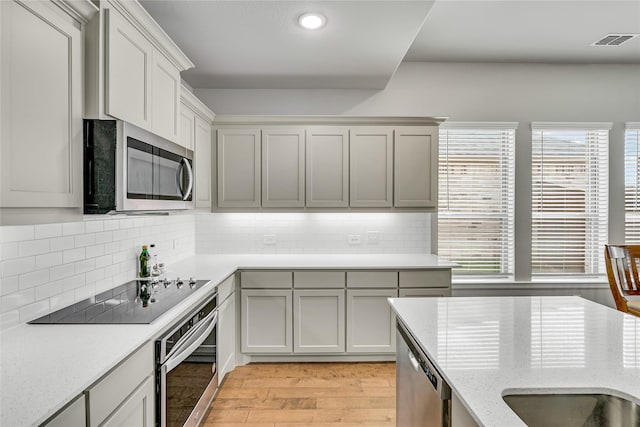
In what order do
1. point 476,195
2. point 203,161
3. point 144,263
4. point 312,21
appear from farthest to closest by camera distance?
point 476,195 < point 203,161 < point 144,263 < point 312,21

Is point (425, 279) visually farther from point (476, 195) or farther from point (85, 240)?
point (85, 240)

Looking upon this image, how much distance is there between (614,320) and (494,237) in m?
2.38

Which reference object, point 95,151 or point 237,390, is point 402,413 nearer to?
point 237,390

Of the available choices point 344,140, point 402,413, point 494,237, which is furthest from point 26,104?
point 494,237

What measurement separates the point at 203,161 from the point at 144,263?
110cm

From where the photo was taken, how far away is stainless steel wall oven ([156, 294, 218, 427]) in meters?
1.71

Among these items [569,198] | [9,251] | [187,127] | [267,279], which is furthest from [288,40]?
[569,198]

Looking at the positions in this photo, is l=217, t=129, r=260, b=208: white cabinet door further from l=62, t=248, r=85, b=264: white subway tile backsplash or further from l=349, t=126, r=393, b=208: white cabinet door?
l=62, t=248, r=85, b=264: white subway tile backsplash

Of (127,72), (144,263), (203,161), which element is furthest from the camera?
(203,161)

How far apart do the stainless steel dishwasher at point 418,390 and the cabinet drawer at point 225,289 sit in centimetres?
144

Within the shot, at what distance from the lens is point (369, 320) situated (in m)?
3.31

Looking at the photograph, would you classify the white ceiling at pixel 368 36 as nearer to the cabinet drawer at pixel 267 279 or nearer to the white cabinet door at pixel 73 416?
the cabinet drawer at pixel 267 279

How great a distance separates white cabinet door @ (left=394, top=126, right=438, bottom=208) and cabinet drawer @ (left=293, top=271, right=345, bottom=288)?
918 mm

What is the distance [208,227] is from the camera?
3916 mm
